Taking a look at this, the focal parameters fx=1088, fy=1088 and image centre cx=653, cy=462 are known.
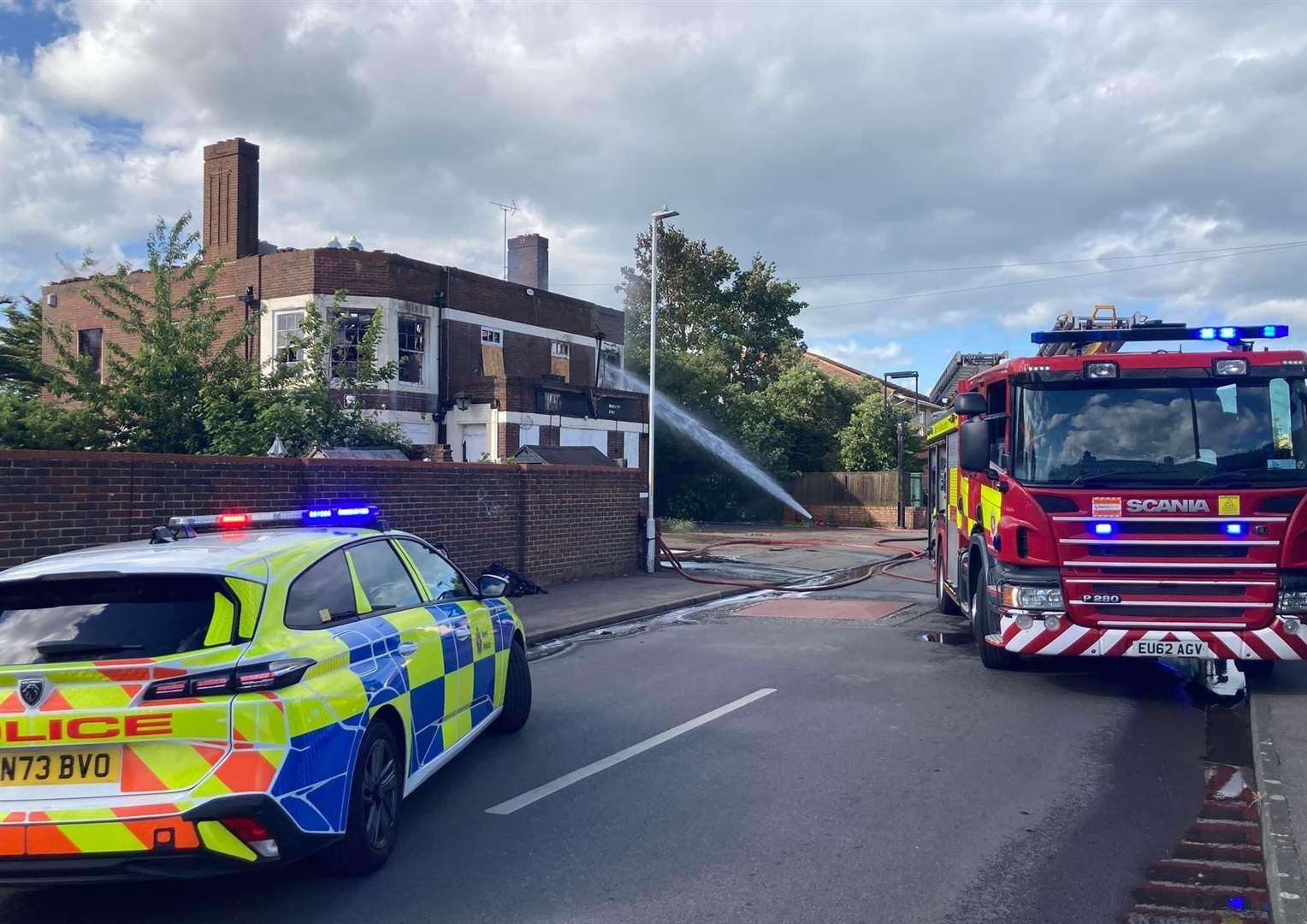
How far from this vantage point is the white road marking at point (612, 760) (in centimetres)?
591

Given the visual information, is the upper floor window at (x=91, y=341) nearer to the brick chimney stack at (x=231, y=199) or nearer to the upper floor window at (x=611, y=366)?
the brick chimney stack at (x=231, y=199)

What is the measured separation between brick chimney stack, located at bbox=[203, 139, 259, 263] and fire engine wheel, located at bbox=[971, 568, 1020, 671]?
24.9m

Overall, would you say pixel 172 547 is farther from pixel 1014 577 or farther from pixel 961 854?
pixel 1014 577

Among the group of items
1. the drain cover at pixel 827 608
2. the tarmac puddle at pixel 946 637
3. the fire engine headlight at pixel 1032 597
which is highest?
the fire engine headlight at pixel 1032 597

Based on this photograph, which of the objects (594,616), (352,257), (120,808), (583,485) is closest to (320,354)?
(583,485)

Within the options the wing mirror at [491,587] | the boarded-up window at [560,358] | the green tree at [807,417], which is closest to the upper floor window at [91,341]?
the boarded-up window at [560,358]

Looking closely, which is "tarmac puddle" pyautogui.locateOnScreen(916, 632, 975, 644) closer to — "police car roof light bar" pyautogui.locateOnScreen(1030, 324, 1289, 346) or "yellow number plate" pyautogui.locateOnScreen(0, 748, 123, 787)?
"police car roof light bar" pyautogui.locateOnScreen(1030, 324, 1289, 346)

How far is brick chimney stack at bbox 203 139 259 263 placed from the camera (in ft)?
96.3

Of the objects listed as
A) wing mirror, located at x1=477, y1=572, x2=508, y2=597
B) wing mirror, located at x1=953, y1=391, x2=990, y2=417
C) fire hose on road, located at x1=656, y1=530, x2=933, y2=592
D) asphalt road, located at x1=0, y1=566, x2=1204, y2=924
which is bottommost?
asphalt road, located at x1=0, y1=566, x2=1204, y2=924

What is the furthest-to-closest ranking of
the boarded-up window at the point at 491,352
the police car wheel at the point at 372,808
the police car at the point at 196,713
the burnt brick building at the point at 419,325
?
1. the boarded-up window at the point at 491,352
2. the burnt brick building at the point at 419,325
3. the police car wheel at the point at 372,808
4. the police car at the point at 196,713

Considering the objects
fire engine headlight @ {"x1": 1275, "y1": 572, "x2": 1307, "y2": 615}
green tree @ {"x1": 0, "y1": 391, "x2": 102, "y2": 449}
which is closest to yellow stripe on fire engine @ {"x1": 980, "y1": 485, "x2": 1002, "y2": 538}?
fire engine headlight @ {"x1": 1275, "y1": 572, "x2": 1307, "y2": 615}

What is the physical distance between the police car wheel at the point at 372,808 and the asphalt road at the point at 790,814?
101 millimetres

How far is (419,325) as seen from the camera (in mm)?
29344

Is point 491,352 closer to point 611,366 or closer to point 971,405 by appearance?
point 611,366
